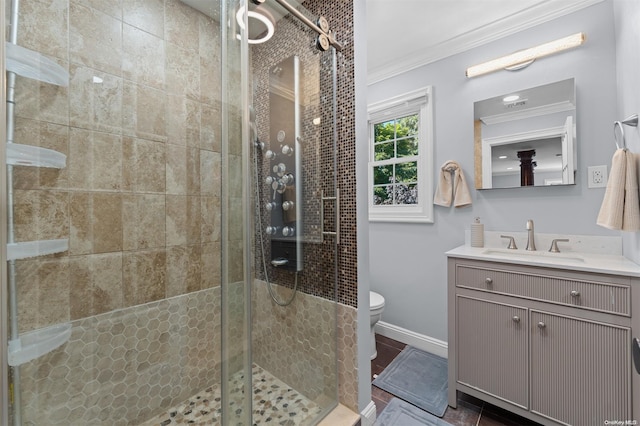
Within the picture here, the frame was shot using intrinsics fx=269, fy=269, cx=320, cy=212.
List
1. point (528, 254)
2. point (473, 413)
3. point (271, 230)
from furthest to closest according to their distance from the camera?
point (528, 254)
point (473, 413)
point (271, 230)

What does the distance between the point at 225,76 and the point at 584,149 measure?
2.04 m

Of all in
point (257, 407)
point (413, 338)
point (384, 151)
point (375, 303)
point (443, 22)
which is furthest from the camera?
point (384, 151)

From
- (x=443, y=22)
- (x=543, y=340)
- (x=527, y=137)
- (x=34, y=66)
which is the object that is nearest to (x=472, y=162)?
(x=527, y=137)

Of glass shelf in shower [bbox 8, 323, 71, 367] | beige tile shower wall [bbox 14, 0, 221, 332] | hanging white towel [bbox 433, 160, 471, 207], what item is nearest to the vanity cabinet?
hanging white towel [bbox 433, 160, 471, 207]

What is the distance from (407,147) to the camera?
93.9 inches

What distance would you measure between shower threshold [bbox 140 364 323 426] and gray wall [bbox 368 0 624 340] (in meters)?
1.31

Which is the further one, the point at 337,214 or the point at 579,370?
the point at 337,214

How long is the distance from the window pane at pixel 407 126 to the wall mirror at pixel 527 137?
1.57 feet

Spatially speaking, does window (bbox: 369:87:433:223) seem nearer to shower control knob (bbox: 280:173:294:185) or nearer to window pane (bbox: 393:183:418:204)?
window pane (bbox: 393:183:418:204)

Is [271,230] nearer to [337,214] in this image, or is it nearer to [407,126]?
[337,214]

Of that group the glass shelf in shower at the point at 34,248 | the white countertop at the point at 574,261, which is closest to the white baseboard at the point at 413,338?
the white countertop at the point at 574,261

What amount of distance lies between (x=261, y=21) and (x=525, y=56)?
5.66ft

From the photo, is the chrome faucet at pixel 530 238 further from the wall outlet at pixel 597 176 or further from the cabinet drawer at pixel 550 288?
the cabinet drawer at pixel 550 288

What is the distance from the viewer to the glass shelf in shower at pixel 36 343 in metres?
1.00
